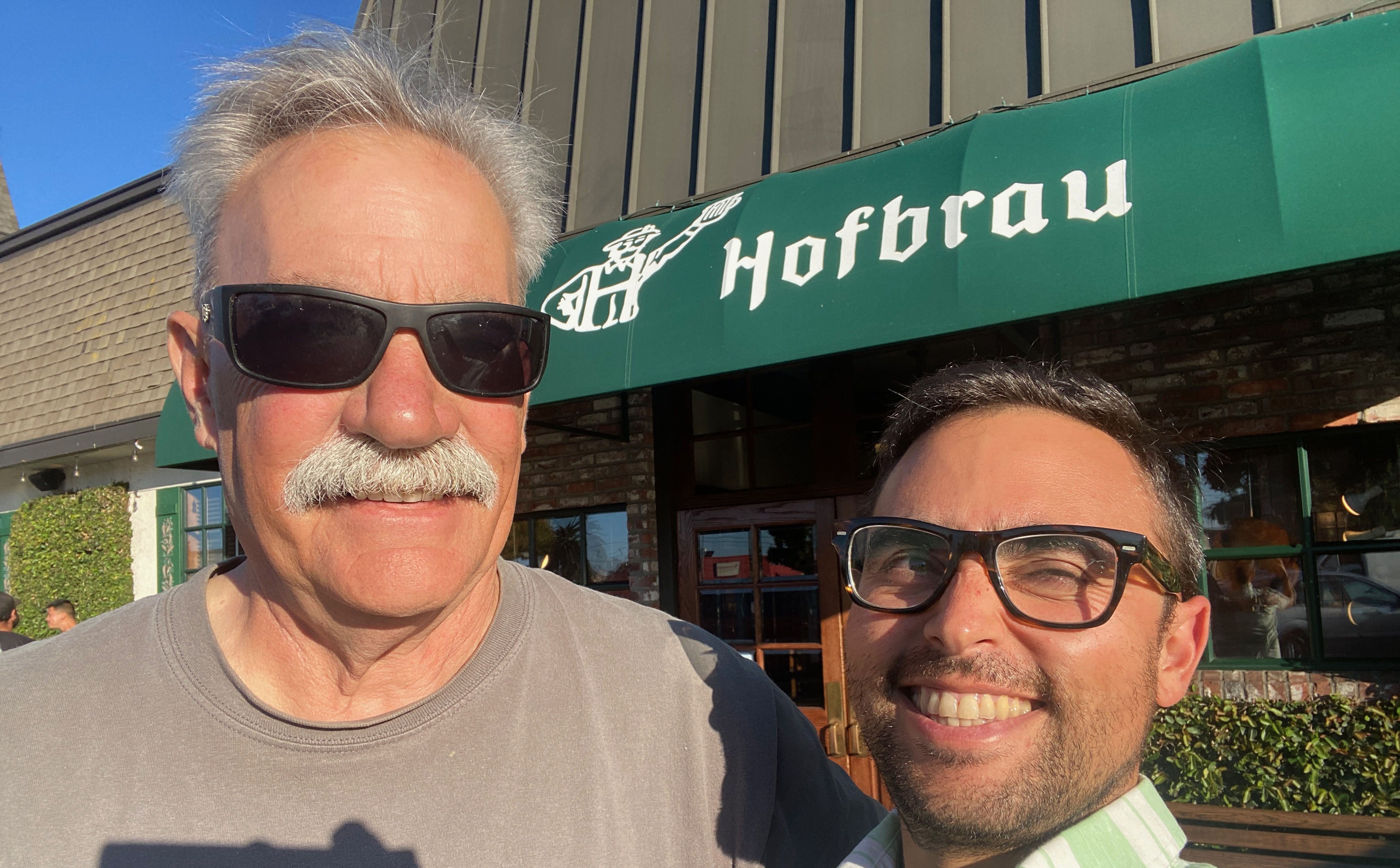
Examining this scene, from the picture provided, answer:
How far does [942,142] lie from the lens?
4164mm

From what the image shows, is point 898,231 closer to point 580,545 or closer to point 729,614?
point 729,614

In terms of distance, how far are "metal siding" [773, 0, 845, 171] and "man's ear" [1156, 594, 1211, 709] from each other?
4.17 meters

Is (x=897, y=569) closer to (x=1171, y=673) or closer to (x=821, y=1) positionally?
(x=1171, y=673)

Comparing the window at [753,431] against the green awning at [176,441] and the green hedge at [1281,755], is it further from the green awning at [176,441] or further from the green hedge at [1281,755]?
the green awning at [176,441]

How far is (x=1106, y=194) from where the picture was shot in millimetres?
3355

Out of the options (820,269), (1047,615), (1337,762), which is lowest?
(1337,762)

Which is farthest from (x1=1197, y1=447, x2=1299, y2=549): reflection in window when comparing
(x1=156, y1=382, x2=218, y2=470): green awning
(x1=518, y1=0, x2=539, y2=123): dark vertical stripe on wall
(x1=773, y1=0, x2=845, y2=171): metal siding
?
(x1=156, y1=382, x2=218, y2=470): green awning

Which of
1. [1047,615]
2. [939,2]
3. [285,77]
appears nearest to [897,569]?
[1047,615]

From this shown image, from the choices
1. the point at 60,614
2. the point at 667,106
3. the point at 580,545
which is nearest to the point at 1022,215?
the point at 667,106

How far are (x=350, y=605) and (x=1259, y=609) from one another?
15.4 ft

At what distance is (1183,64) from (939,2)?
1.43 meters

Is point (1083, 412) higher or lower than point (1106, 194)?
lower

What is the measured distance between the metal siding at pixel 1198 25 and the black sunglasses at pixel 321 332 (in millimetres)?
4224

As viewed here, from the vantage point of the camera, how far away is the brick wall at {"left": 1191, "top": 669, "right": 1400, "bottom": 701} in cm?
416
